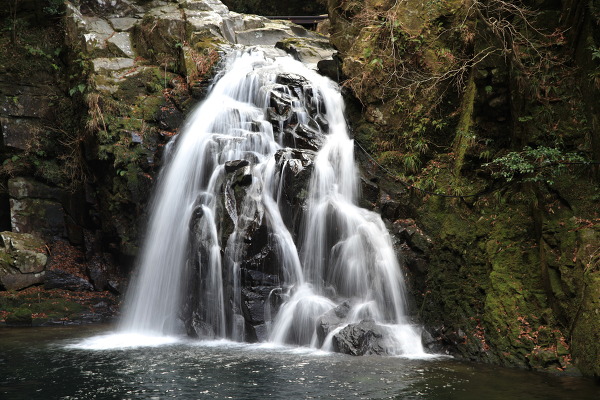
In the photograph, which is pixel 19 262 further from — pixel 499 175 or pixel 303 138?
pixel 499 175

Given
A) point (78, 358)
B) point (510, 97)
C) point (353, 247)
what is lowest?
point (78, 358)

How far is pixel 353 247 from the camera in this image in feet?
32.7

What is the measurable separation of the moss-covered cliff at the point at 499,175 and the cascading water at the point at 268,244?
82 centimetres

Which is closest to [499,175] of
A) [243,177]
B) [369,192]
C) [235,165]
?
[369,192]

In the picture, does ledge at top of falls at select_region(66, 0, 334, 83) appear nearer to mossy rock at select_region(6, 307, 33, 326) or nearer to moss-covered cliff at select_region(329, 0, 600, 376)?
mossy rock at select_region(6, 307, 33, 326)

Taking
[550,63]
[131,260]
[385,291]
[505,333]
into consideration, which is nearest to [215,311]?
[385,291]

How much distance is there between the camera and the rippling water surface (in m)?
6.20

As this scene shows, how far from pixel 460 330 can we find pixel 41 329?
30.8 feet

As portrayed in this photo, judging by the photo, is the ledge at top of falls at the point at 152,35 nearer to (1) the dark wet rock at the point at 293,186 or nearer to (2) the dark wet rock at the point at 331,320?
(1) the dark wet rock at the point at 293,186

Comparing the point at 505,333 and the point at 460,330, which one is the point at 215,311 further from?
the point at 505,333

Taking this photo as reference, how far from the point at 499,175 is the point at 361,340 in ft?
13.1

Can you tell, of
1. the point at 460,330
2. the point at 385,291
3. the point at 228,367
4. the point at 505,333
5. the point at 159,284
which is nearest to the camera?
the point at 228,367

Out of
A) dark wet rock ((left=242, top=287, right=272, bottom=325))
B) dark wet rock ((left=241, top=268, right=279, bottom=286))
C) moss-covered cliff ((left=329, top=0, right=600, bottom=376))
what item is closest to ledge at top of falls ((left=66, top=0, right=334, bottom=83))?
moss-covered cliff ((left=329, top=0, right=600, bottom=376))

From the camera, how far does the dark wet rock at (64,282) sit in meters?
13.2
